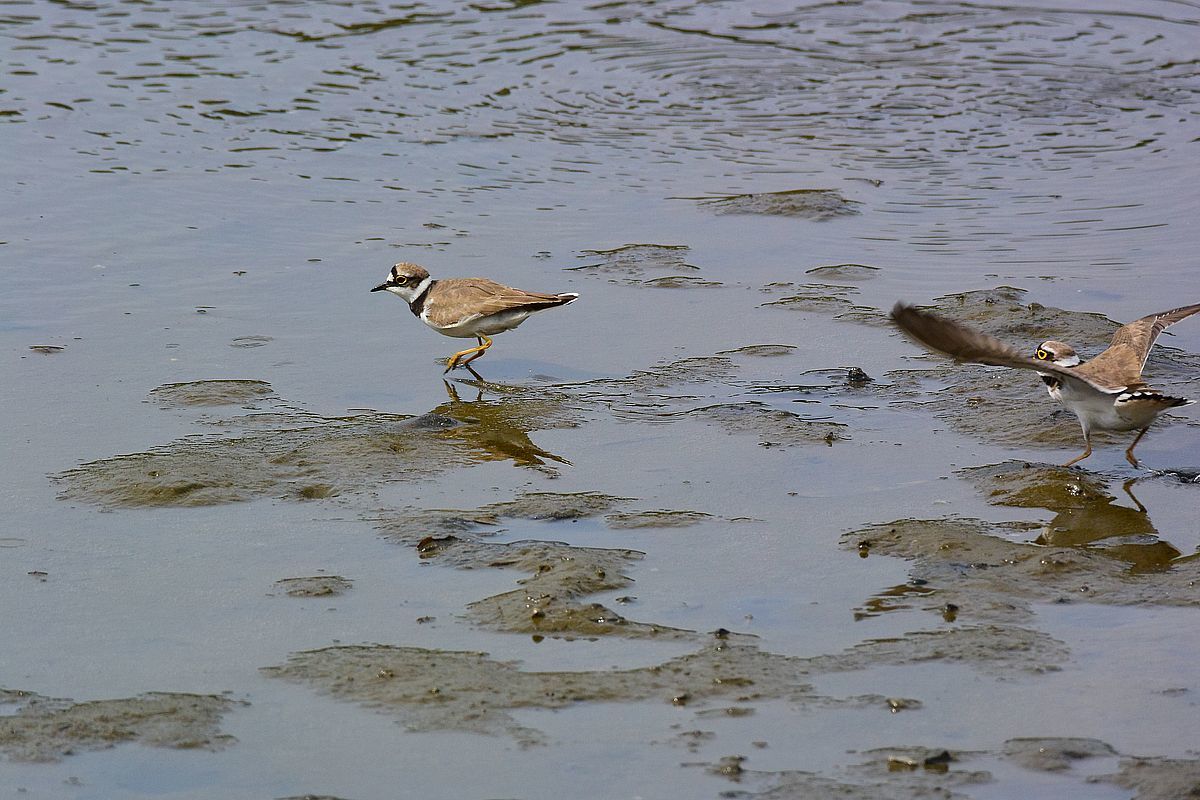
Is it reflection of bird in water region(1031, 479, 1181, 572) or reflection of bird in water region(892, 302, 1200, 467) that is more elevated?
reflection of bird in water region(892, 302, 1200, 467)

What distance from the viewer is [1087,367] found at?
8.03 meters

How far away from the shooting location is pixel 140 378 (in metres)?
9.09

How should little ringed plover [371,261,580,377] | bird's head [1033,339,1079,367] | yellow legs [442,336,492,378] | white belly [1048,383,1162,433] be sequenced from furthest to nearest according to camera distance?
1. yellow legs [442,336,492,378]
2. little ringed plover [371,261,580,377]
3. bird's head [1033,339,1079,367]
4. white belly [1048,383,1162,433]

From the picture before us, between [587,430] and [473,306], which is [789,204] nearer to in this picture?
[473,306]

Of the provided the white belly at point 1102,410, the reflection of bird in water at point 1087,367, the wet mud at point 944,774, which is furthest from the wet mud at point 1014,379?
the wet mud at point 944,774

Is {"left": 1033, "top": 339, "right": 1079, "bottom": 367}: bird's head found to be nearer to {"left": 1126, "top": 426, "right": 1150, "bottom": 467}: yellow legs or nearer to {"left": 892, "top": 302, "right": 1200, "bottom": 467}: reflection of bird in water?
{"left": 892, "top": 302, "right": 1200, "bottom": 467}: reflection of bird in water

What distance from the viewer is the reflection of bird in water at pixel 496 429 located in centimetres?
817

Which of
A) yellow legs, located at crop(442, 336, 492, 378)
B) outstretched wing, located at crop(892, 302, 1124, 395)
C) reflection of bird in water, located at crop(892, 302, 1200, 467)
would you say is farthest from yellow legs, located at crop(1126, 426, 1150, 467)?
yellow legs, located at crop(442, 336, 492, 378)

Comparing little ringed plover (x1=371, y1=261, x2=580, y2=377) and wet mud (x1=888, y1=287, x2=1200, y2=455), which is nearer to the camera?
wet mud (x1=888, y1=287, x2=1200, y2=455)

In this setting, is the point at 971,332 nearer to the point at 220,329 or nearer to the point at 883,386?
the point at 883,386

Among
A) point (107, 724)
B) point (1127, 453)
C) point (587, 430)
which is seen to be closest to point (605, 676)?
point (107, 724)

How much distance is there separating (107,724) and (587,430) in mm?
3749

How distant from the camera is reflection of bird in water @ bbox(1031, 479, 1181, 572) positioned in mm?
6855

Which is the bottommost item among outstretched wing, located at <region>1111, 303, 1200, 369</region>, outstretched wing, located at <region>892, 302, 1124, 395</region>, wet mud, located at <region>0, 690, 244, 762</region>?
wet mud, located at <region>0, 690, 244, 762</region>
